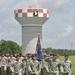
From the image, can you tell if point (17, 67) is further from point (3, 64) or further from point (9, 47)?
point (9, 47)

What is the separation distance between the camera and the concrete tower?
1104 inches

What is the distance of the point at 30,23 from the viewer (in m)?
28.5

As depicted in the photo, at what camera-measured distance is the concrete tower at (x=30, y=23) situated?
28.0m

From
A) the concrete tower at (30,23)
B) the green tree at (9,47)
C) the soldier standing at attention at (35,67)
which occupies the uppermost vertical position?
the green tree at (9,47)

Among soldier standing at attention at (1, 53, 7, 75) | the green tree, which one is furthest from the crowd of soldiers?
the green tree

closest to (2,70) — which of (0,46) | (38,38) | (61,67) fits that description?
(38,38)

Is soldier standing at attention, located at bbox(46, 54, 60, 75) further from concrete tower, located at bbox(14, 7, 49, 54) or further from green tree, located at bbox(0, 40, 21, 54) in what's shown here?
green tree, located at bbox(0, 40, 21, 54)

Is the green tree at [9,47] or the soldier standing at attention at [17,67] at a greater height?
the green tree at [9,47]

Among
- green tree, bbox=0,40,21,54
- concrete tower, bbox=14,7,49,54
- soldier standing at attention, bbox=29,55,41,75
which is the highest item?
green tree, bbox=0,40,21,54

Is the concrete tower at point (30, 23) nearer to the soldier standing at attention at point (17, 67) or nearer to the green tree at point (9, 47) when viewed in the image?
the soldier standing at attention at point (17, 67)

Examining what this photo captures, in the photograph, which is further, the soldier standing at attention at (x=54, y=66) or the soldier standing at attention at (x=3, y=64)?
the soldier standing at attention at (x=3, y=64)

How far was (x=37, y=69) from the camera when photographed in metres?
19.1

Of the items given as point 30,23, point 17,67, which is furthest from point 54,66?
point 30,23

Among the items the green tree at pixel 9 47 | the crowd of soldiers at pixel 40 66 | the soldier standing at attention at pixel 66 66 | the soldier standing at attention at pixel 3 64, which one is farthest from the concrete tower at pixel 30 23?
the green tree at pixel 9 47
